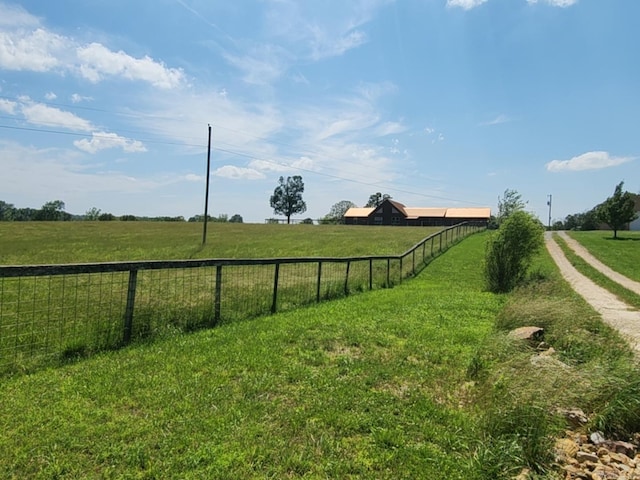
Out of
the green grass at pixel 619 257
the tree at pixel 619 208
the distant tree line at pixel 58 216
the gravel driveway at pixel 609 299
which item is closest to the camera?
the gravel driveway at pixel 609 299

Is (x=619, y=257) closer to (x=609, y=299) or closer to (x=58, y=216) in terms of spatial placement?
(x=609, y=299)

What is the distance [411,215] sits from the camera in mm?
83312

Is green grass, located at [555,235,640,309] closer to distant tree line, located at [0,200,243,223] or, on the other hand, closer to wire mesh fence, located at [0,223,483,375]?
wire mesh fence, located at [0,223,483,375]

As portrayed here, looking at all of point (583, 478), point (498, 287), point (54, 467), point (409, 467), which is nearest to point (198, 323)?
point (54, 467)

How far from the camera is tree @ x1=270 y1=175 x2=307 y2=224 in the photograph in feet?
364

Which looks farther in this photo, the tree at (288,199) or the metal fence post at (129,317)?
the tree at (288,199)

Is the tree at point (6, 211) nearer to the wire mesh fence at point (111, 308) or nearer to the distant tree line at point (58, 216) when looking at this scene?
the distant tree line at point (58, 216)

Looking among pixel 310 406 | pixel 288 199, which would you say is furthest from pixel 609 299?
pixel 288 199

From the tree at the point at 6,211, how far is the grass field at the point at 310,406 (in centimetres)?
9117

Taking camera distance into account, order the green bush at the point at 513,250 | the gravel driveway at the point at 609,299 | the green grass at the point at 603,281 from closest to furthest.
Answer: the gravel driveway at the point at 609,299
the green grass at the point at 603,281
the green bush at the point at 513,250

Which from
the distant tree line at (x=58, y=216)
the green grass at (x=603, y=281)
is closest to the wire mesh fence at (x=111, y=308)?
the green grass at (x=603, y=281)

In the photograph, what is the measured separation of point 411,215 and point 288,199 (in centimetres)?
3976

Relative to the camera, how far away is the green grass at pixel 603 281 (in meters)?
11.5

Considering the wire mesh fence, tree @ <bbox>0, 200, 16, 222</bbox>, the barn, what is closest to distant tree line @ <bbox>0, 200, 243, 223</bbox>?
tree @ <bbox>0, 200, 16, 222</bbox>
